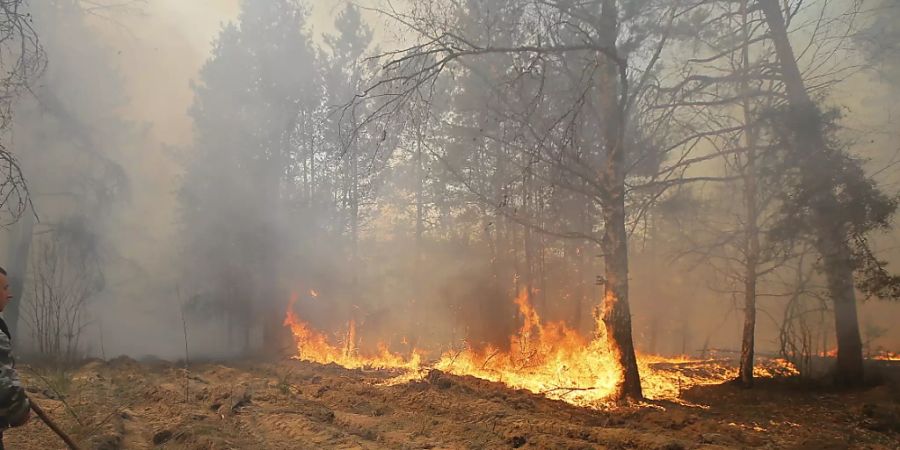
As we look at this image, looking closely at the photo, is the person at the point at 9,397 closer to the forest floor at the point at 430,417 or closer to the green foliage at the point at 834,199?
the forest floor at the point at 430,417

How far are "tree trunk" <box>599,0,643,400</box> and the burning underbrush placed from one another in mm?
247

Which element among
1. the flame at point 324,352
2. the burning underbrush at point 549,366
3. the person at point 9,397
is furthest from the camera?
the flame at point 324,352

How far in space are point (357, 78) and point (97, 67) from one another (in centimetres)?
862

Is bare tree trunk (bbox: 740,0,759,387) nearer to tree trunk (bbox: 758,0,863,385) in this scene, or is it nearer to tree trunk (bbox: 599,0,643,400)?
tree trunk (bbox: 758,0,863,385)

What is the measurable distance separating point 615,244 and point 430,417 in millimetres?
3663

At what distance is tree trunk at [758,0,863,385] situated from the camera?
25.3 ft

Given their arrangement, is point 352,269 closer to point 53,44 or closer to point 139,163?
point 139,163

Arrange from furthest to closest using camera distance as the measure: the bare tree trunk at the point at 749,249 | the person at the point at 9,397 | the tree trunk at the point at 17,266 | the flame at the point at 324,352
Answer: the flame at the point at 324,352, the tree trunk at the point at 17,266, the bare tree trunk at the point at 749,249, the person at the point at 9,397

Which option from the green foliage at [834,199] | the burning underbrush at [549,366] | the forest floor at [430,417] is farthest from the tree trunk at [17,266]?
the green foliage at [834,199]

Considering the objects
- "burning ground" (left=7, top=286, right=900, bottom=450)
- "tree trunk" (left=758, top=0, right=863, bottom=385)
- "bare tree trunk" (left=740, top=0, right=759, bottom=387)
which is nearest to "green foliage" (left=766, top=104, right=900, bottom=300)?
"tree trunk" (left=758, top=0, right=863, bottom=385)

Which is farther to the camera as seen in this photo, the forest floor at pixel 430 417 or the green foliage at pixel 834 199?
the green foliage at pixel 834 199

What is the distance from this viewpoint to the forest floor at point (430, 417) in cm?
539

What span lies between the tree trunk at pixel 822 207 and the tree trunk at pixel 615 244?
9.26ft

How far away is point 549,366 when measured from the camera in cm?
1112
